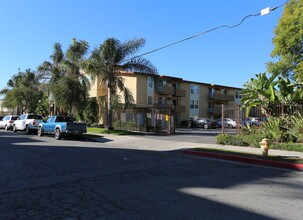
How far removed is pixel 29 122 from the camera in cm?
2666

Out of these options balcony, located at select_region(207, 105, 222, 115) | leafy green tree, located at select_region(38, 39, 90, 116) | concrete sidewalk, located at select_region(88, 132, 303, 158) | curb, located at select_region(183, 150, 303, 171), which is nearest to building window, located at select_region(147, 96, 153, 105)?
leafy green tree, located at select_region(38, 39, 90, 116)

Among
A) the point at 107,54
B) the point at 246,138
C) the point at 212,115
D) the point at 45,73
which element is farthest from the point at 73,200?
the point at 212,115

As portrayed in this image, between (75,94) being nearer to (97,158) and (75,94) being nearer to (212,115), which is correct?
(97,158)

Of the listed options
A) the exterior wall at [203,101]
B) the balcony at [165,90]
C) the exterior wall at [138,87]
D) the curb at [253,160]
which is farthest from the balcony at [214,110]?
the curb at [253,160]

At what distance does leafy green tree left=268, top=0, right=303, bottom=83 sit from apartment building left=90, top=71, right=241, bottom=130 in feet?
34.7

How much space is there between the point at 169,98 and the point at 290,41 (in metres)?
23.4

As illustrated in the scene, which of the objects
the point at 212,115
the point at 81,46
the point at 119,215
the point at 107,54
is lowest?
the point at 119,215

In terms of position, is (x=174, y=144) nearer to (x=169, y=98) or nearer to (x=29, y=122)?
(x=29, y=122)

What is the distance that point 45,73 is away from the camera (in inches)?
1500

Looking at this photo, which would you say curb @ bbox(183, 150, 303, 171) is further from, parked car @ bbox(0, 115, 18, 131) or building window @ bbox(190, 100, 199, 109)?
building window @ bbox(190, 100, 199, 109)

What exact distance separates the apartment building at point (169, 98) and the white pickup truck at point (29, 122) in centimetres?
901

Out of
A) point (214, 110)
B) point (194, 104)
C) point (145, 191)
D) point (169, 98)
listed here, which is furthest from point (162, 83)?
point (145, 191)

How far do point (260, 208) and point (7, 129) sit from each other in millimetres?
33168

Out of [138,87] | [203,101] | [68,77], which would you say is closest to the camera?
[68,77]
